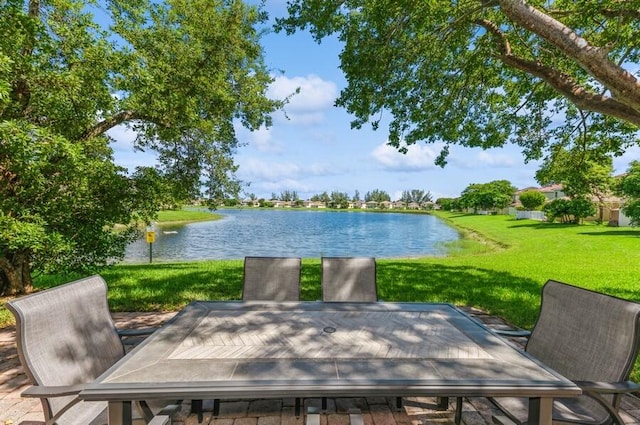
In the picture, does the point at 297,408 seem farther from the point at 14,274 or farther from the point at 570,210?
the point at 570,210

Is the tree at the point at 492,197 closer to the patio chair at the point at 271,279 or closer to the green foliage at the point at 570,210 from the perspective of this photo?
the green foliage at the point at 570,210

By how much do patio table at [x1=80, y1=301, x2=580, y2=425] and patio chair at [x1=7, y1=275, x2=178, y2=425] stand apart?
0.87 feet

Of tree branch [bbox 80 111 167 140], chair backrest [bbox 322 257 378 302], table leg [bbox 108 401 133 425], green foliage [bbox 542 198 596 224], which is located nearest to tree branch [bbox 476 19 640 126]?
chair backrest [bbox 322 257 378 302]

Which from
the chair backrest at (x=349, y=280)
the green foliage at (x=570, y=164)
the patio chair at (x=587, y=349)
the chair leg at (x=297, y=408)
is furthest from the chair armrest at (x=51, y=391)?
the green foliage at (x=570, y=164)

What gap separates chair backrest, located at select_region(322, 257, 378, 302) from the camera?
3811 millimetres

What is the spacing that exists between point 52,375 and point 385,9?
6269mm

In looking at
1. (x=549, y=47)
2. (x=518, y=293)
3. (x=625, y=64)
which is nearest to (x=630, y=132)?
(x=625, y=64)

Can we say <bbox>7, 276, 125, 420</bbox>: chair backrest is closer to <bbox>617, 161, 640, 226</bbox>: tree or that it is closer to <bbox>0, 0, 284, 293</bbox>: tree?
<bbox>0, 0, 284, 293</bbox>: tree

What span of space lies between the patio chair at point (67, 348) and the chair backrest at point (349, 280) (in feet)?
7.01

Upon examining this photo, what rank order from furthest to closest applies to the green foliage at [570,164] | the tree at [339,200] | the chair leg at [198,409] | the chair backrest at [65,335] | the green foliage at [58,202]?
the tree at [339,200] < the green foliage at [570,164] < the green foliage at [58,202] < the chair leg at [198,409] < the chair backrest at [65,335]

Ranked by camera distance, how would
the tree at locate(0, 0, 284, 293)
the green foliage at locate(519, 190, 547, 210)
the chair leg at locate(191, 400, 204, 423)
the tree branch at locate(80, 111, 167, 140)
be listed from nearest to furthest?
1. the chair leg at locate(191, 400, 204, 423)
2. the tree at locate(0, 0, 284, 293)
3. the tree branch at locate(80, 111, 167, 140)
4. the green foliage at locate(519, 190, 547, 210)

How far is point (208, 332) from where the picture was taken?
2.26m

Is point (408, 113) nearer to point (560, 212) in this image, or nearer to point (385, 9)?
point (385, 9)

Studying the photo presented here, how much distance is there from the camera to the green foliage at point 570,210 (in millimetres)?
28469
